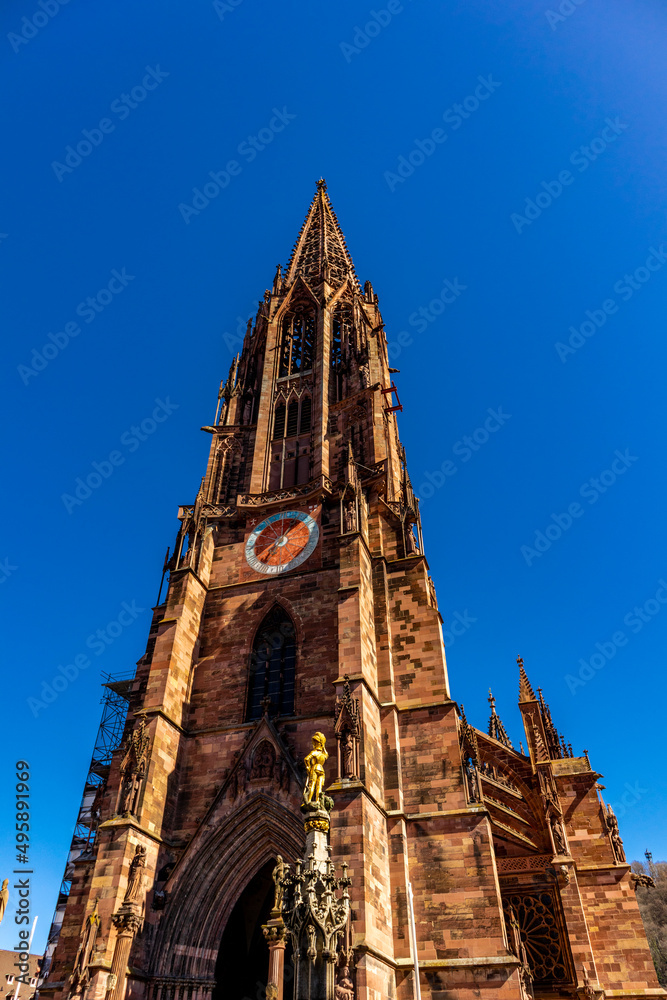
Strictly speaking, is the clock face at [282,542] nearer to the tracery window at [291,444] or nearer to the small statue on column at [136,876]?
the tracery window at [291,444]

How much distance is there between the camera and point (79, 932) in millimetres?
15602

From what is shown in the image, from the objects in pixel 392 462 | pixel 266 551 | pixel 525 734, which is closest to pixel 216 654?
pixel 266 551

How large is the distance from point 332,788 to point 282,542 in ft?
28.3

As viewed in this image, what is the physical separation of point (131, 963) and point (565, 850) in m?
10.5

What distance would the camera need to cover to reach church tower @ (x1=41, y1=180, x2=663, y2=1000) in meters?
13.3

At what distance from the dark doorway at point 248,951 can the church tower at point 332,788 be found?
0.05m

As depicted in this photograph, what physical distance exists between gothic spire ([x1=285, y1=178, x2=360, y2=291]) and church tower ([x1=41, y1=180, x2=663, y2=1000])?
33.6ft

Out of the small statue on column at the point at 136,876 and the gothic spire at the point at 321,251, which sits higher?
the gothic spire at the point at 321,251

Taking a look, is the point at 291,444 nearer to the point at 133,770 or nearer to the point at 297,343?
the point at 297,343

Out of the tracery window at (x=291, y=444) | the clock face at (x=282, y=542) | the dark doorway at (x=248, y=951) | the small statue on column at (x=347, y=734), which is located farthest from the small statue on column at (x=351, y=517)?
the dark doorway at (x=248, y=951)

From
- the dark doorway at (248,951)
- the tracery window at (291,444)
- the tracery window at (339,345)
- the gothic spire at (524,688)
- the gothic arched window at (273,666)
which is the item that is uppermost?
the tracery window at (339,345)

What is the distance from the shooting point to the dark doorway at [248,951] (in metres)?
15.4

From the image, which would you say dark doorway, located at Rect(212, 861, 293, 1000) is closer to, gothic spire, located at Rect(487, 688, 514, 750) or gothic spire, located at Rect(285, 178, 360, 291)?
gothic spire, located at Rect(487, 688, 514, 750)

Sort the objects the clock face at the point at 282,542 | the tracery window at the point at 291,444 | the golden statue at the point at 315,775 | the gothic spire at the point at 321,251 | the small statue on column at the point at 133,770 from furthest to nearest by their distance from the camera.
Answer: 1. the gothic spire at the point at 321,251
2. the tracery window at the point at 291,444
3. the clock face at the point at 282,542
4. the small statue on column at the point at 133,770
5. the golden statue at the point at 315,775
